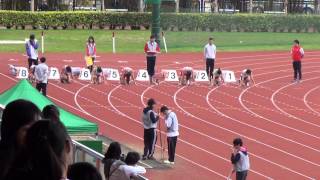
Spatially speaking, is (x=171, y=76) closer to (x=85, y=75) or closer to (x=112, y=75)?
(x=112, y=75)

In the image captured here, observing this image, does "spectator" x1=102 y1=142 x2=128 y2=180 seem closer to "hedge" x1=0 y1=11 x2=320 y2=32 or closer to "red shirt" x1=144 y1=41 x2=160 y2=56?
"red shirt" x1=144 y1=41 x2=160 y2=56

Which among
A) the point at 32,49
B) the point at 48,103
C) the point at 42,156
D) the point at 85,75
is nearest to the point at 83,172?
the point at 42,156

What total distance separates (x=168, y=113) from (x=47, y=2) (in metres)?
50.3

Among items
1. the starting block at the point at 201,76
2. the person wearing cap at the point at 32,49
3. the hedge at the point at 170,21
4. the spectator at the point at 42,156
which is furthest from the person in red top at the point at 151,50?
the hedge at the point at 170,21

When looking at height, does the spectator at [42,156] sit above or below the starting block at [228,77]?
above

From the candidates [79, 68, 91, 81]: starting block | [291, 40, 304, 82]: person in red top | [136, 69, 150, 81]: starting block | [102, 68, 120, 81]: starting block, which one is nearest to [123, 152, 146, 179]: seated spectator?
[79, 68, 91, 81]: starting block

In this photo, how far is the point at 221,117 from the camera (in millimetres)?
22703

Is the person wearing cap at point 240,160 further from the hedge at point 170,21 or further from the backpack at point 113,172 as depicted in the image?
the hedge at point 170,21

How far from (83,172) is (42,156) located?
3.18 feet

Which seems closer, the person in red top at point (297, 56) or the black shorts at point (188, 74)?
the black shorts at point (188, 74)

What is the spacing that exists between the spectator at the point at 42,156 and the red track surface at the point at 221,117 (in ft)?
40.9

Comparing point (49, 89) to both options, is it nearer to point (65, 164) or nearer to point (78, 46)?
point (78, 46)

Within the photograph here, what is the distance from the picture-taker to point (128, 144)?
18453mm

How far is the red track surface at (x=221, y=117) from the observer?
55.7 feet
